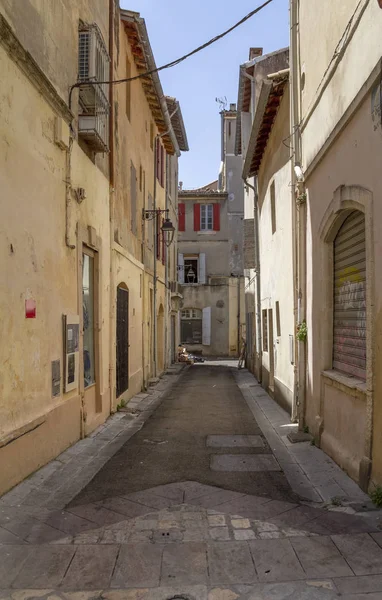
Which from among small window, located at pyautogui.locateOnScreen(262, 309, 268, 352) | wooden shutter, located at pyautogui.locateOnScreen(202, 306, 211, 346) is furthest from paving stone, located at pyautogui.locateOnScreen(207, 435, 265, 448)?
wooden shutter, located at pyautogui.locateOnScreen(202, 306, 211, 346)

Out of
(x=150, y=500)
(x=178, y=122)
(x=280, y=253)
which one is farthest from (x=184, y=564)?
(x=178, y=122)

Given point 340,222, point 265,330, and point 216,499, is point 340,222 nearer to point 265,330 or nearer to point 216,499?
point 216,499

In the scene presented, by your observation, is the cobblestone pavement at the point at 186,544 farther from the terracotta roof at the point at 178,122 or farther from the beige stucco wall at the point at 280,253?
the terracotta roof at the point at 178,122

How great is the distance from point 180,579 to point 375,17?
5138 millimetres

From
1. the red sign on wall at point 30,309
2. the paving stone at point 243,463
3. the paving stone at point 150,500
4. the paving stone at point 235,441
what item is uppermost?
the red sign on wall at point 30,309

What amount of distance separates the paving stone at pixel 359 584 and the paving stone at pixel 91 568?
1.55 m

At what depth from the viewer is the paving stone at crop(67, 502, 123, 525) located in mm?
4812

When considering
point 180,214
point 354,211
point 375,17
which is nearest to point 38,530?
point 354,211

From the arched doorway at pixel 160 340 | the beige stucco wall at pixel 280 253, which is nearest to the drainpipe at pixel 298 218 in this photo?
the beige stucco wall at pixel 280 253

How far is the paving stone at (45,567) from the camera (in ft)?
12.1

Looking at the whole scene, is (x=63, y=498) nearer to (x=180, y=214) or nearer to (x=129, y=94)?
(x=129, y=94)

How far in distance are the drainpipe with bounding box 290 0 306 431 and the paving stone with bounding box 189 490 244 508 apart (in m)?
3.11

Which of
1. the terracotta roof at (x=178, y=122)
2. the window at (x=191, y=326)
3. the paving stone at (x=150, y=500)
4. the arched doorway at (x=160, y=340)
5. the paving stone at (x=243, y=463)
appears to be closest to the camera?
the paving stone at (x=150, y=500)

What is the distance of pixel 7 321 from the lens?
→ 18.0 feet
